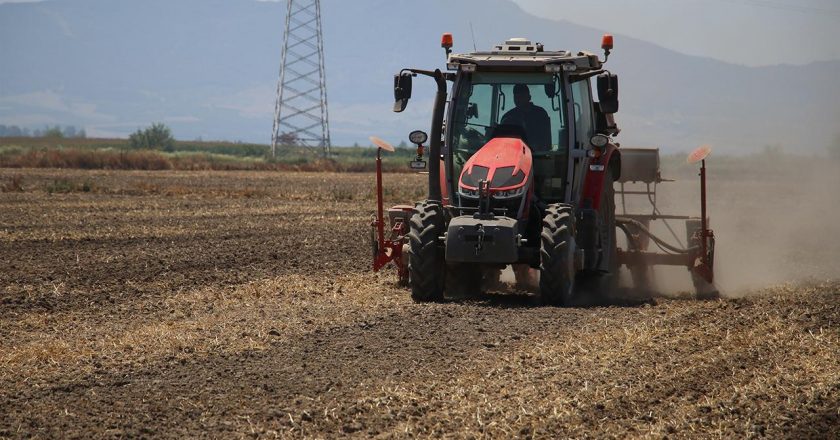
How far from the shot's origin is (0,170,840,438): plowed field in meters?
7.90

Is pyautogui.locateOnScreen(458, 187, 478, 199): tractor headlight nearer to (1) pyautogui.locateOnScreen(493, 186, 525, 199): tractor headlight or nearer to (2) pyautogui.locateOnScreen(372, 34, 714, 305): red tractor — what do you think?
(2) pyautogui.locateOnScreen(372, 34, 714, 305): red tractor

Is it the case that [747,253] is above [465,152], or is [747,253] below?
below

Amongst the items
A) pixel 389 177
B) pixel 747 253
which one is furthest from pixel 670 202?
pixel 389 177

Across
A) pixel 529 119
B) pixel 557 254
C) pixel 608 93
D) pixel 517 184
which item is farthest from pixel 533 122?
pixel 557 254

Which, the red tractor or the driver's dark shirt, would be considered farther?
the driver's dark shirt

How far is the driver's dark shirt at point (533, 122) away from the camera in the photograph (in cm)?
1345

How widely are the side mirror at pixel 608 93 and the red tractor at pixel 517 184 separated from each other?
0.01 metres

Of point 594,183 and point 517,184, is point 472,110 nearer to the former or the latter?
point 517,184

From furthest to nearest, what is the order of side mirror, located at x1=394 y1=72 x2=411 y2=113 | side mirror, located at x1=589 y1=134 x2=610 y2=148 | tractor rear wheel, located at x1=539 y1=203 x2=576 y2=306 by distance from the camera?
side mirror, located at x1=589 y1=134 x2=610 y2=148
side mirror, located at x1=394 y1=72 x2=411 y2=113
tractor rear wheel, located at x1=539 y1=203 x2=576 y2=306

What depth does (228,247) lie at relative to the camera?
19.4 metres

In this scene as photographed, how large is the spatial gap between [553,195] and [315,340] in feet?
12.5

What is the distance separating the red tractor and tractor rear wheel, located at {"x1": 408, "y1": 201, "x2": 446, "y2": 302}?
10mm

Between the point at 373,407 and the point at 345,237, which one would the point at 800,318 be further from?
the point at 345,237

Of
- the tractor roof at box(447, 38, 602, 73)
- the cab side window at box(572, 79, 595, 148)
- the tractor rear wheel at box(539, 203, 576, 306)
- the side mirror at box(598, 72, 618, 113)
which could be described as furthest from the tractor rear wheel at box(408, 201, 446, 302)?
the side mirror at box(598, 72, 618, 113)
